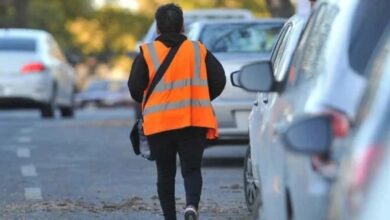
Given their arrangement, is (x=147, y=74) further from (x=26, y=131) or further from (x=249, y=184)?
(x=26, y=131)

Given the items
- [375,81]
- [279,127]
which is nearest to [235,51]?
[279,127]

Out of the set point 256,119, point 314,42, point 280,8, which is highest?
point 314,42

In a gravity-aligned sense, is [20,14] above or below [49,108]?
below

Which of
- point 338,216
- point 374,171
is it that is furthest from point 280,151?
point 374,171

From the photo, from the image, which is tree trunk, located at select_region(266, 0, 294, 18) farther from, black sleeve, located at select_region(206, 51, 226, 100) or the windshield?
black sleeve, located at select_region(206, 51, 226, 100)

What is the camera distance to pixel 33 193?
11789mm

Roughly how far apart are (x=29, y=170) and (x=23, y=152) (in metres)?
2.38

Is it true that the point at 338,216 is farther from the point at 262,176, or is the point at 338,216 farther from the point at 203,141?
the point at 203,141

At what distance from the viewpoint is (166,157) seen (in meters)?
8.77

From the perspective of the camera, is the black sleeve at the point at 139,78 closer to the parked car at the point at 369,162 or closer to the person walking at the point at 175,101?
the person walking at the point at 175,101

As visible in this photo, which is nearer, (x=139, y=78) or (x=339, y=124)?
(x=339, y=124)

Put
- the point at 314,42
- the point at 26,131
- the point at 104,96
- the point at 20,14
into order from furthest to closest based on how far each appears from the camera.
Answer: the point at 104,96 → the point at 20,14 → the point at 26,131 → the point at 314,42

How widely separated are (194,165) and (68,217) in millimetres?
1714

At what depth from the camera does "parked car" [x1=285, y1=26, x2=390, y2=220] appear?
3.87 m
